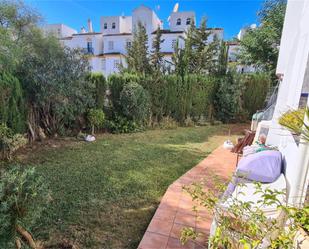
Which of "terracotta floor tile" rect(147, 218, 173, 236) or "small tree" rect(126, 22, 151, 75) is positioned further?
"small tree" rect(126, 22, 151, 75)

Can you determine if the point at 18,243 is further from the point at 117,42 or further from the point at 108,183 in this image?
the point at 117,42

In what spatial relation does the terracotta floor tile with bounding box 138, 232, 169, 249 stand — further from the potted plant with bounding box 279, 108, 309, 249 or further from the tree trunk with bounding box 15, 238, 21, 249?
the potted plant with bounding box 279, 108, 309, 249

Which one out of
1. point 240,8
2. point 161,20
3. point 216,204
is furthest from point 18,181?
point 161,20

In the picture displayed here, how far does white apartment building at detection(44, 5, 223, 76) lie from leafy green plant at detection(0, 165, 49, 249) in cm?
2505

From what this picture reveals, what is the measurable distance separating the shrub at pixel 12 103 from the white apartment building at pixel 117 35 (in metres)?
20.5

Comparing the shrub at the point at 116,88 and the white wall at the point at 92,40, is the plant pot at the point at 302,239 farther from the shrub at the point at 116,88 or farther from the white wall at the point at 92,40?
the white wall at the point at 92,40

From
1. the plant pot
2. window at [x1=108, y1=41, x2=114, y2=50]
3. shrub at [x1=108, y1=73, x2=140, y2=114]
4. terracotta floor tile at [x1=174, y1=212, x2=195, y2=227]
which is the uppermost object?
window at [x1=108, y1=41, x2=114, y2=50]

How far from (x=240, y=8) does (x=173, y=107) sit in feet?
41.0

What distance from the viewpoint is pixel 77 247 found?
281cm

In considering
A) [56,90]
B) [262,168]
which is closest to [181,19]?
[56,90]

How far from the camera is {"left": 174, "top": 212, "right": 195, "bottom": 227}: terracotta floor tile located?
336 centimetres

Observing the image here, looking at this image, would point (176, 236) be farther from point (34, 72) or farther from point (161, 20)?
point (161, 20)

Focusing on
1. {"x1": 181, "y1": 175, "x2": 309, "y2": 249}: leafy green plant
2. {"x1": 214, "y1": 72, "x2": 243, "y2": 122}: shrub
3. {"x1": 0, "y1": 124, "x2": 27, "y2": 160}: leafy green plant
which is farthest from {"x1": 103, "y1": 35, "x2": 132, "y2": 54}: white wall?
{"x1": 181, "y1": 175, "x2": 309, "y2": 249}: leafy green plant

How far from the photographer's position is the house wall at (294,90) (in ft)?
7.98
